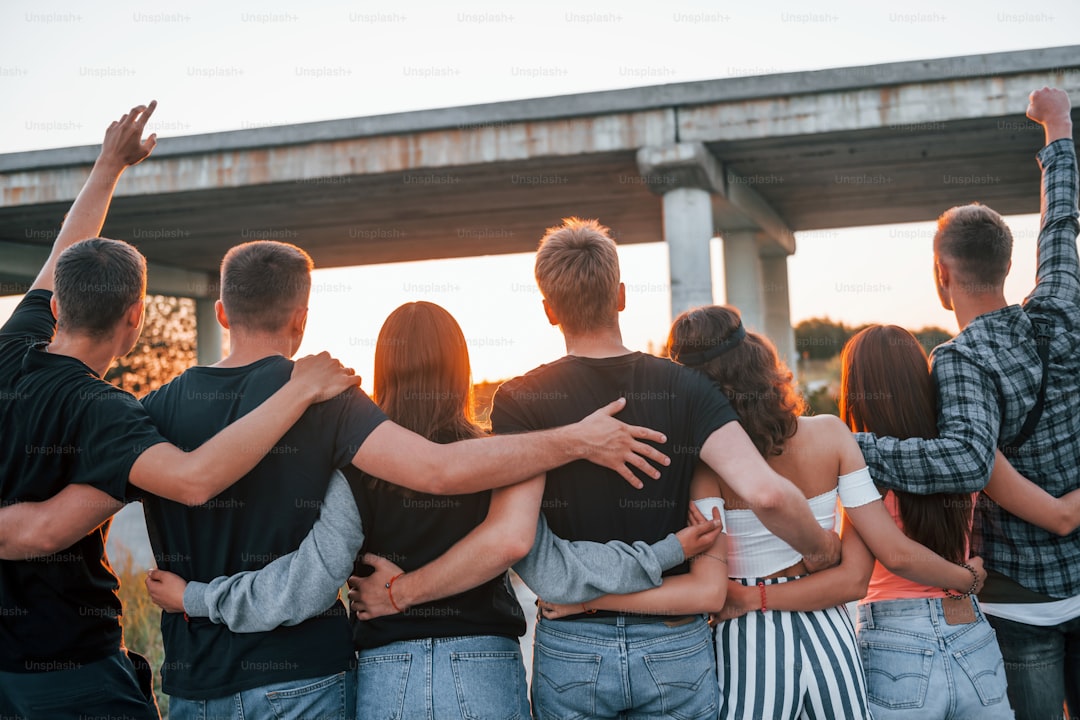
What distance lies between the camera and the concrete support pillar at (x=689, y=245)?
42.3ft

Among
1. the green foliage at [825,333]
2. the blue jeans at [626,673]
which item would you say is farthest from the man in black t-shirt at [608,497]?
the green foliage at [825,333]

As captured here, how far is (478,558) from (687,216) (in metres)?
11.1

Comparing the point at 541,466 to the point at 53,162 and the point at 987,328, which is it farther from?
the point at 53,162

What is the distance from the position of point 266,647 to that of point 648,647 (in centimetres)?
121

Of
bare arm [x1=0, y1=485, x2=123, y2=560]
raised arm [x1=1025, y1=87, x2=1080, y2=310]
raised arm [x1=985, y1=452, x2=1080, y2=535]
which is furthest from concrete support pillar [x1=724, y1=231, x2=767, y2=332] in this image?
bare arm [x1=0, y1=485, x2=123, y2=560]

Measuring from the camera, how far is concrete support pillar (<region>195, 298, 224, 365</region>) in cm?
2473

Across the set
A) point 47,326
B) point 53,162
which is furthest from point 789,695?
point 53,162

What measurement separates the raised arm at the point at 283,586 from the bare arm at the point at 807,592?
4.34ft

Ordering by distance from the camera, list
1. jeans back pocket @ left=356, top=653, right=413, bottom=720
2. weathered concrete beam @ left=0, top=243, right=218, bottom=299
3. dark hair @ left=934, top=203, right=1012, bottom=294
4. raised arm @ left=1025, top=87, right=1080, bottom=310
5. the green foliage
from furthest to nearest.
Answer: the green foliage < weathered concrete beam @ left=0, top=243, right=218, bottom=299 < raised arm @ left=1025, top=87, right=1080, bottom=310 < dark hair @ left=934, top=203, right=1012, bottom=294 < jeans back pocket @ left=356, top=653, right=413, bottom=720

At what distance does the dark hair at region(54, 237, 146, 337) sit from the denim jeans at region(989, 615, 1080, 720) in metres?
3.41

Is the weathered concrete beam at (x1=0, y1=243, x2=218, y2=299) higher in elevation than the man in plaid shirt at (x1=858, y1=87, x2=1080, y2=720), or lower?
higher

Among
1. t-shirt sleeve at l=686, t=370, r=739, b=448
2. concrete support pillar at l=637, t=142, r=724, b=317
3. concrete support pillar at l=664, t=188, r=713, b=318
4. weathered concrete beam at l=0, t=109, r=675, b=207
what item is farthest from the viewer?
concrete support pillar at l=664, t=188, r=713, b=318

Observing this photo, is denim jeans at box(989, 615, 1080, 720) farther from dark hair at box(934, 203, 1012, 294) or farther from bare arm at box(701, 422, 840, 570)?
dark hair at box(934, 203, 1012, 294)

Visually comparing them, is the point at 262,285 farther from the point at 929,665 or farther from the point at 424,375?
the point at 929,665
